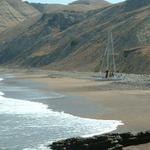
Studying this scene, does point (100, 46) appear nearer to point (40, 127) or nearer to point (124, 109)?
point (124, 109)

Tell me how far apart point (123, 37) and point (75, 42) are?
33307mm

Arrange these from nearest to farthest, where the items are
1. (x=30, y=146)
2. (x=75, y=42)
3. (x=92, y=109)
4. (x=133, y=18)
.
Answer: (x=30, y=146)
(x=92, y=109)
(x=133, y=18)
(x=75, y=42)

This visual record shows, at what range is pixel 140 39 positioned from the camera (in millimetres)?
141000

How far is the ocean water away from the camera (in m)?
26.7

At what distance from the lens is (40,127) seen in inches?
1251

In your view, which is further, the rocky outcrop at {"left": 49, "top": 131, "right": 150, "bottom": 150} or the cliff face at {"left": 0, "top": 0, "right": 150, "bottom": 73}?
the cliff face at {"left": 0, "top": 0, "right": 150, "bottom": 73}

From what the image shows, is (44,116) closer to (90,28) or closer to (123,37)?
(123,37)

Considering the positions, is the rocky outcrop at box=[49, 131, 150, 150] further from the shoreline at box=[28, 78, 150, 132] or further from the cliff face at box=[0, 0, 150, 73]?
the cliff face at box=[0, 0, 150, 73]

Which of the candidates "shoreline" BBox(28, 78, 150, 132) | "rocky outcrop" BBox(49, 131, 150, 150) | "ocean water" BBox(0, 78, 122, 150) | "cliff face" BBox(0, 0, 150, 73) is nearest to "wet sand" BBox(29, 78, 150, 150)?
"shoreline" BBox(28, 78, 150, 132)

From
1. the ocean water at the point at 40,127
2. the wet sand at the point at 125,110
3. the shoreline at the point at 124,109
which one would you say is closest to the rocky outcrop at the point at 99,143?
the wet sand at the point at 125,110

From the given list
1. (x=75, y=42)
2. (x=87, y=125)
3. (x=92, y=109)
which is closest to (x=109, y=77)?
(x=92, y=109)

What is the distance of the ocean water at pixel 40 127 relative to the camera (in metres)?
26.7

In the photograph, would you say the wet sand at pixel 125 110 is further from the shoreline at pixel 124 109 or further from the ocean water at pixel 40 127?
the ocean water at pixel 40 127

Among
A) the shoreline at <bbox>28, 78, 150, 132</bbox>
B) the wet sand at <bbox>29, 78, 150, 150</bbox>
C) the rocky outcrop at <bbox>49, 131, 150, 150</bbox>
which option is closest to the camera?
the rocky outcrop at <bbox>49, 131, 150, 150</bbox>
